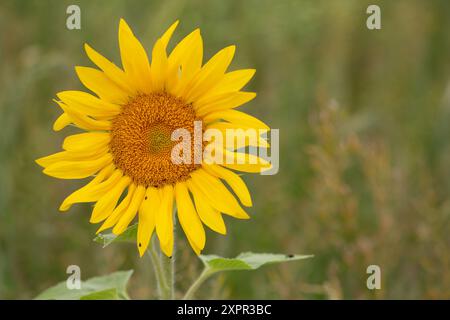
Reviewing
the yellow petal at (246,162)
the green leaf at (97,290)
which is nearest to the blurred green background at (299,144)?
the green leaf at (97,290)

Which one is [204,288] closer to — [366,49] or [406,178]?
[406,178]

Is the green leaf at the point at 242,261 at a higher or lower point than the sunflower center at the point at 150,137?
lower

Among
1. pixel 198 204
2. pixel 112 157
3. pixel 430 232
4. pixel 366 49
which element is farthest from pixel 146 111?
pixel 366 49

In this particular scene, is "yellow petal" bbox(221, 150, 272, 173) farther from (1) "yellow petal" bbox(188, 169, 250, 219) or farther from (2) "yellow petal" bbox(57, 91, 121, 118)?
(2) "yellow petal" bbox(57, 91, 121, 118)

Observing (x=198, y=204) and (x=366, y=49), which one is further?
(x=366, y=49)

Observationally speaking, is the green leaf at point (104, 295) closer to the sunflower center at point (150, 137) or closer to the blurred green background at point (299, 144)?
the sunflower center at point (150, 137)

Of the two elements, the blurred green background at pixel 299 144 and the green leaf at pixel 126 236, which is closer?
the green leaf at pixel 126 236

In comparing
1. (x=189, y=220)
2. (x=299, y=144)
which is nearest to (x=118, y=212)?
(x=189, y=220)

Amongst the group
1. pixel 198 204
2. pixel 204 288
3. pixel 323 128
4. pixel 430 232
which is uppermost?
pixel 323 128
